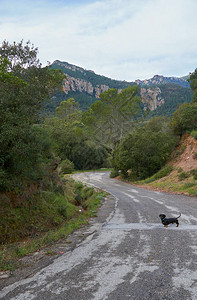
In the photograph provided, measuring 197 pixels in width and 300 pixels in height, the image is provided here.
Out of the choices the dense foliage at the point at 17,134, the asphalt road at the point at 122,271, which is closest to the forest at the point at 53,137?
the dense foliage at the point at 17,134

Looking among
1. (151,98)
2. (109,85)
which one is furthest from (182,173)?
(109,85)

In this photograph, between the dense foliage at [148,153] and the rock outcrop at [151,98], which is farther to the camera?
the rock outcrop at [151,98]

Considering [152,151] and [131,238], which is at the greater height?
[152,151]

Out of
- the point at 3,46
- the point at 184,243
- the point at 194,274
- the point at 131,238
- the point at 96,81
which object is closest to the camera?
the point at 194,274

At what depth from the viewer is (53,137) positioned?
25.2 meters

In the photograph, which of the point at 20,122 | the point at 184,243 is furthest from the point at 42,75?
the point at 184,243

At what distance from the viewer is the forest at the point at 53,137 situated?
21.7 feet

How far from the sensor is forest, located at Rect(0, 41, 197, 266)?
21.7 feet

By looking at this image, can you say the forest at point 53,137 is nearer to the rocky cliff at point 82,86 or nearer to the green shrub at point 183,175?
the green shrub at point 183,175

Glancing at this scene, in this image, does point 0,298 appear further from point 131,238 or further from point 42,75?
point 42,75

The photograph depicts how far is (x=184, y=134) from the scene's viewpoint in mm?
25797

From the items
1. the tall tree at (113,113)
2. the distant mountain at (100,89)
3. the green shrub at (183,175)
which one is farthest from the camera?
the distant mountain at (100,89)

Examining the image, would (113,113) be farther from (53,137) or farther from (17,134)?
(17,134)

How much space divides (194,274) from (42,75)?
1156 centimetres
